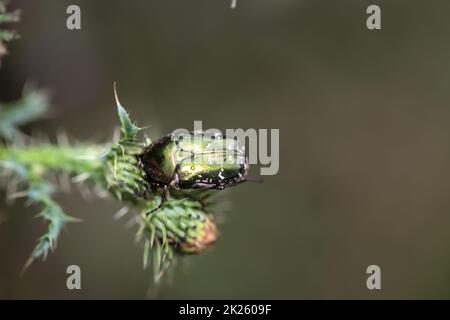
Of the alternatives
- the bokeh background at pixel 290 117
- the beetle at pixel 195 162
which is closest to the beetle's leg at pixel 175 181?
the beetle at pixel 195 162

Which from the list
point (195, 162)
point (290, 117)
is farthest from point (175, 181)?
point (290, 117)

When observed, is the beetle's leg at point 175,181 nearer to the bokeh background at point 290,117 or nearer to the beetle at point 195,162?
the beetle at point 195,162

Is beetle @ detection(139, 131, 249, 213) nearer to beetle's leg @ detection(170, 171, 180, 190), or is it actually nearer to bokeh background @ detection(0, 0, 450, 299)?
beetle's leg @ detection(170, 171, 180, 190)

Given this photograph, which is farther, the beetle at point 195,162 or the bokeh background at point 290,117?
the bokeh background at point 290,117

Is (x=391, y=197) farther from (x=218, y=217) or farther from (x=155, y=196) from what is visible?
(x=155, y=196)

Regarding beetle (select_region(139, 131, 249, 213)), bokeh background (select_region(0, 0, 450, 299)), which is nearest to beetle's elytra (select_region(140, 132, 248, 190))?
beetle (select_region(139, 131, 249, 213))
